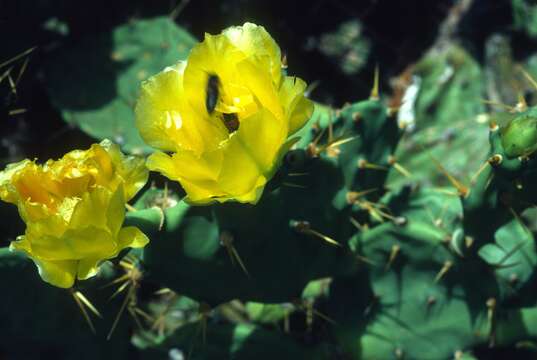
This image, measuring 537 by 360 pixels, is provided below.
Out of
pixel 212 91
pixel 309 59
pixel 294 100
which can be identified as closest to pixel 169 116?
pixel 212 91

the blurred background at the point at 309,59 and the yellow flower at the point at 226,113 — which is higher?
the yellow flower at the point at 226,113

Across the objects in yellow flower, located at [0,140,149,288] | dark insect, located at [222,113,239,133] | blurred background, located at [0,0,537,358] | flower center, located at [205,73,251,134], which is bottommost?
blurred background, located at [0,0,537,358]

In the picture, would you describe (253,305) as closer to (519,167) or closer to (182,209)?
(182,209)

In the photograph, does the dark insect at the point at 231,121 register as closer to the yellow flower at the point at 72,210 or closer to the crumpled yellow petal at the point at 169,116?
the crumpled yellow petal at the point at 169,116

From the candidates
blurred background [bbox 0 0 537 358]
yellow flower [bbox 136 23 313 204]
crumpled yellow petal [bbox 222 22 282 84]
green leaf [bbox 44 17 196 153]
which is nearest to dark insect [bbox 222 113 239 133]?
yellow flower [bbox 136 23 313 204]

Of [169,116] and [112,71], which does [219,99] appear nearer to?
[169,116]

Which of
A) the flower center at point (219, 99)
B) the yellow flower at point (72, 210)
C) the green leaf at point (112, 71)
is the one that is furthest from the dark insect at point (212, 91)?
the green leaf at point (112, 71)

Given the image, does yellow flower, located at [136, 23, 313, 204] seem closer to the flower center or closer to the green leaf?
the flower center

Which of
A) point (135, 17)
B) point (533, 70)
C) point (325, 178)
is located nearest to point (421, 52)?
point (533, 70)
